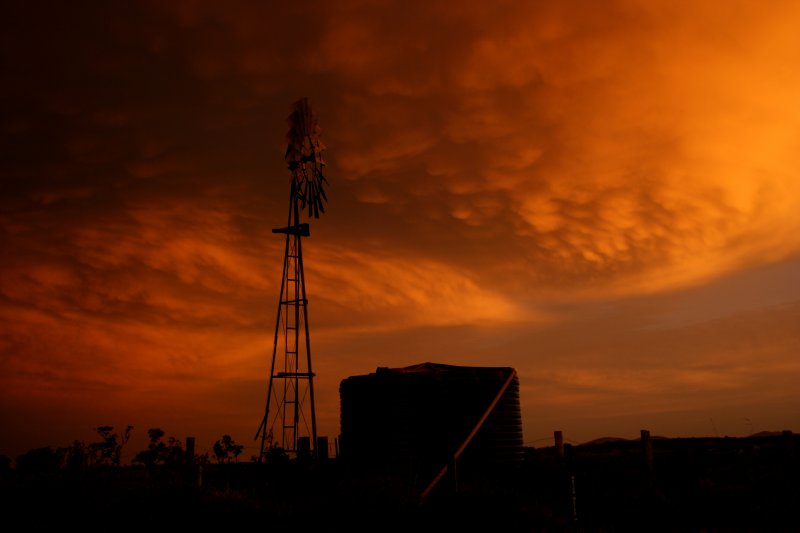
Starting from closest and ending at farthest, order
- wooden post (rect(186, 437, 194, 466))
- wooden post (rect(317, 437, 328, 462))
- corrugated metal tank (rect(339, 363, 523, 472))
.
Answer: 1. wooden post (rect(186, 437, 194, 466))
2. wooden post (rect(317, 437, 328, 462))
3. corrugated metal tank (rect(339, 363, 523, 472))

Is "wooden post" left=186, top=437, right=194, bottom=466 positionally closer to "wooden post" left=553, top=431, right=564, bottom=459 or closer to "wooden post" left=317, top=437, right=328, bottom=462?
"wooden post" left=317, top=437, right=328, bottom=462

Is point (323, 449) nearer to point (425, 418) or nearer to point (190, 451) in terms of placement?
point (425, 418)

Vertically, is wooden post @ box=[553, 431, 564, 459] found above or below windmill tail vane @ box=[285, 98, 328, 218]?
below

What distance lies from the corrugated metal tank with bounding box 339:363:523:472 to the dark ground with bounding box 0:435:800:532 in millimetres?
675

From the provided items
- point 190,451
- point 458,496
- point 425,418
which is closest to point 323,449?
point 425,418

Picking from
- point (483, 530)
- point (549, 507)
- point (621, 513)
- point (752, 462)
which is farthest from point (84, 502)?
point (752, 462)

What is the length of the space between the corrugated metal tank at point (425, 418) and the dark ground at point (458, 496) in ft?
2.22

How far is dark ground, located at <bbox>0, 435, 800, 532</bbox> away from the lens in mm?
17172

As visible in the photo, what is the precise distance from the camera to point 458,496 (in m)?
19.0

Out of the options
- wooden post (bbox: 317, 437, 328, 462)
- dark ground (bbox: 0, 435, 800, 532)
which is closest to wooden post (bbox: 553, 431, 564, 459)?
dark ground (bbox: 0, 435, 800, 532)

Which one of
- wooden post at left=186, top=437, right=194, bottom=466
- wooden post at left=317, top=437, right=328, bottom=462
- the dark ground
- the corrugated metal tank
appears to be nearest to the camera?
the dark ground

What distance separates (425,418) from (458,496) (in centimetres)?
626

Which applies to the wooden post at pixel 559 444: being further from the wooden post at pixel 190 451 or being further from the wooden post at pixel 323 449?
the wooden post at pixel 190 451

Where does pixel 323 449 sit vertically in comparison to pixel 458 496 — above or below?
above
